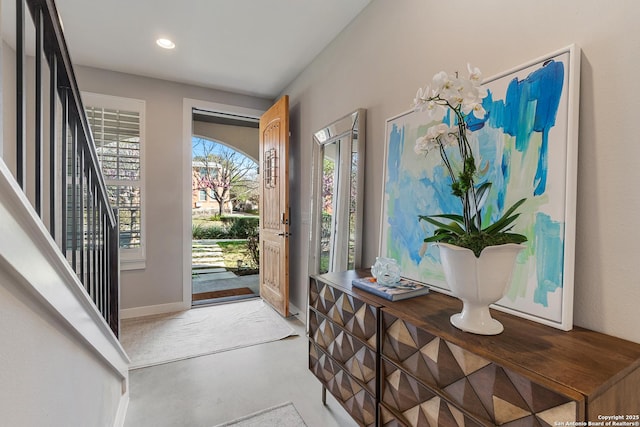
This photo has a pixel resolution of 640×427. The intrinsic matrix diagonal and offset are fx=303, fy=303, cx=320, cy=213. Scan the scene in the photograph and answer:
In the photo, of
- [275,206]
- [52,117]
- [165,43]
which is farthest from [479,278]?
[165,43]

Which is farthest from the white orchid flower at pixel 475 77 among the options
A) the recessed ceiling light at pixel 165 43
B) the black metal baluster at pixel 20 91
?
the recessed ceiling light at pixel 165 43

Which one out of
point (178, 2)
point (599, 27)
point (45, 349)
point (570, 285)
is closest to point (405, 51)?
point (599, 27)

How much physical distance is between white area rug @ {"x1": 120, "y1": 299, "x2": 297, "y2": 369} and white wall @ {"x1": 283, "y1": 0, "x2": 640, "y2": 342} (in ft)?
5.05

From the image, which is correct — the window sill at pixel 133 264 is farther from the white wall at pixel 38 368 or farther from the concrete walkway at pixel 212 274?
the white wall at pixel 38 368

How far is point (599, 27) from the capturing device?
40.2 inches

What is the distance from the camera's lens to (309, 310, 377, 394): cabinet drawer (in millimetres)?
1348

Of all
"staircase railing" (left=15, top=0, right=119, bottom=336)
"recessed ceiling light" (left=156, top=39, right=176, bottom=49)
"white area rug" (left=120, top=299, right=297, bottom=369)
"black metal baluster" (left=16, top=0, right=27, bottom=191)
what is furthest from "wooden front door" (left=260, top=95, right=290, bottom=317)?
"black metal baluster" (left=16, top=0, right=27, bottom=191)

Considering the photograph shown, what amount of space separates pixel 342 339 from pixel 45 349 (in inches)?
45.3

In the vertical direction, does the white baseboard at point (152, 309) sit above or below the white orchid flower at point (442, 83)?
below

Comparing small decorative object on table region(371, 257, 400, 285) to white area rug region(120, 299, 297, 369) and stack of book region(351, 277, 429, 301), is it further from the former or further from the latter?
white area rug region(120, 299, 297, 369)

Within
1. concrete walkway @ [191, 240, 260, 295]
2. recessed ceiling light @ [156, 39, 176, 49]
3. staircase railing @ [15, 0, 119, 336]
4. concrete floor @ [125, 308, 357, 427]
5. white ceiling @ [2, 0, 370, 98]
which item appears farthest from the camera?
concrete walkway @ [191, 240, 260, 295]

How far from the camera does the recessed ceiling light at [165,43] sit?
104 inches

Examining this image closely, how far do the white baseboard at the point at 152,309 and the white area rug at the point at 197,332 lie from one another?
0.09m

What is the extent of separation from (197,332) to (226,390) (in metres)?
1.04
